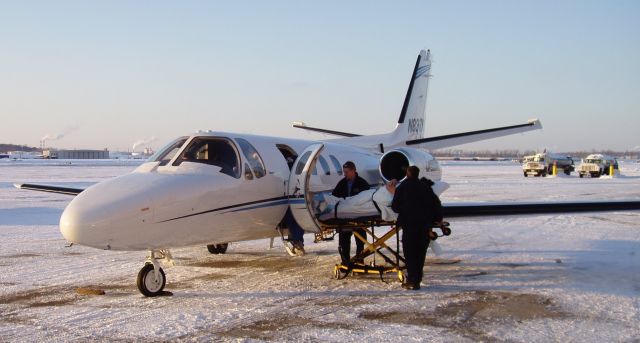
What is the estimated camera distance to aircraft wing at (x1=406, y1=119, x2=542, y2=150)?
48.0ft

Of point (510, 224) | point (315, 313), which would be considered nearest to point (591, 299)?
point (315, 313)

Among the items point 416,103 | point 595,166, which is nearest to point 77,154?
point 595,166

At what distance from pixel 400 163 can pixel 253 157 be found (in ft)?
12.9

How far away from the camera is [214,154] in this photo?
29.6ft

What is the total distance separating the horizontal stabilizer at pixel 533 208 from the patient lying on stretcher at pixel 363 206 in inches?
66.3

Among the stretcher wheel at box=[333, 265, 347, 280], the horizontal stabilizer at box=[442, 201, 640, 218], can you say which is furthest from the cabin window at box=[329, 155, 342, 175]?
the stretcher wheel at box=[333, 265, 347, 280]

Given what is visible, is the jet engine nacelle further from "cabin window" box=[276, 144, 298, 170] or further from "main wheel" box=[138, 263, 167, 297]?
"main wheel" box=[138, 263, 167, 297]

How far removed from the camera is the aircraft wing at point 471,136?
1462cm

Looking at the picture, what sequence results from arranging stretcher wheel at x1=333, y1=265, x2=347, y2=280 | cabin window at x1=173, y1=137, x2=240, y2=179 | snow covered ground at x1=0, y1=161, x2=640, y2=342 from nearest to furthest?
snow covered ground at x1=0, y1=161, x2=640, y2=342
cabin window at x1=173, y1=137, x2=240, y2=179
stretcher wheel at x1=333, y1=265, x2=347, y2=280

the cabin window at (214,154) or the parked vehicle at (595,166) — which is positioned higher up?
the cabin window at (214,154)

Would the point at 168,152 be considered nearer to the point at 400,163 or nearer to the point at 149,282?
the point at 149,282

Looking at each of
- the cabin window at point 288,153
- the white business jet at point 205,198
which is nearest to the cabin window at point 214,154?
the white business jet at point 205,198

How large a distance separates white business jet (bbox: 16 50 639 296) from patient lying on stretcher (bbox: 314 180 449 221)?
14.5 inches

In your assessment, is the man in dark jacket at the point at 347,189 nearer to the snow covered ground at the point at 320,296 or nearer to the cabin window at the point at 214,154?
the snow covered ground at the point at 320,296
